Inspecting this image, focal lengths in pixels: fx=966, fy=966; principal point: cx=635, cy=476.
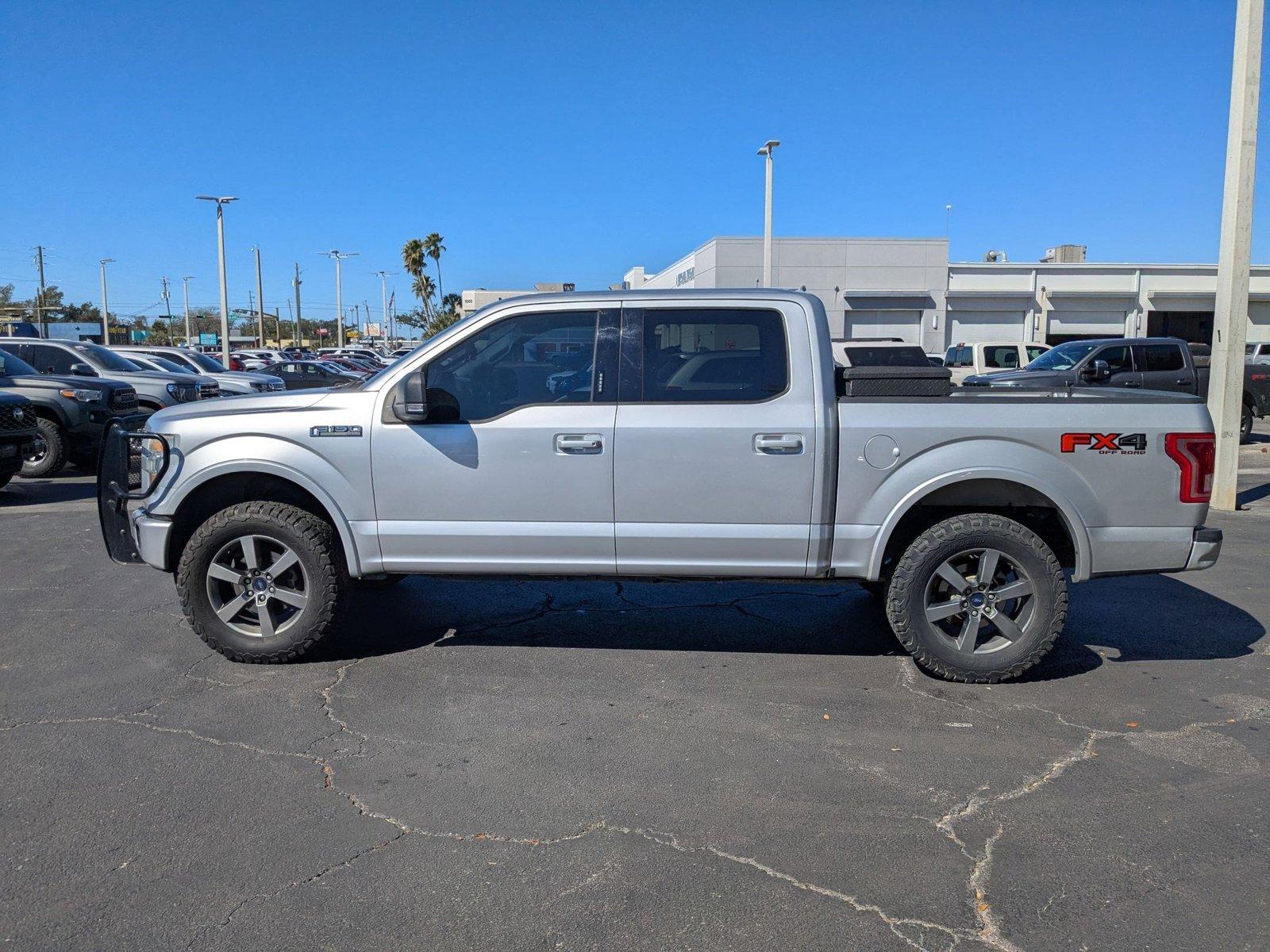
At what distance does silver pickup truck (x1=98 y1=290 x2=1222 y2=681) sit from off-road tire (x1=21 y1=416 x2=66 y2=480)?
8837mm

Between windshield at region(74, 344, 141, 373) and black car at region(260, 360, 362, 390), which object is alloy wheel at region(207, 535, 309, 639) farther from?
black car at region(260, 360, 362, 390)

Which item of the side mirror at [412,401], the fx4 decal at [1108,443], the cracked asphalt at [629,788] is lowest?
the cracked asphalt at [629,788]

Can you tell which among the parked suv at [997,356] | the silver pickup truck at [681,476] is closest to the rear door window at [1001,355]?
the parked suv at [997,356]

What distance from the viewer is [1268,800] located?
3787 millimetres

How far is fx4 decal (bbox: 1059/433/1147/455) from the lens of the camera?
488cm

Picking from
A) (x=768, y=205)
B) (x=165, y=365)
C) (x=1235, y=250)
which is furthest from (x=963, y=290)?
(x=165, y=365)

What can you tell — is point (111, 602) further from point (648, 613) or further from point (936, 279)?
point (936, 279)

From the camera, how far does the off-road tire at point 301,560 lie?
5.18 meters

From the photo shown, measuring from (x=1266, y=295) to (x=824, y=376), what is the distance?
44.6m

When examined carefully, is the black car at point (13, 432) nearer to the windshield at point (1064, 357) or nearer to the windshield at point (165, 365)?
the windshield at point (165, 365)

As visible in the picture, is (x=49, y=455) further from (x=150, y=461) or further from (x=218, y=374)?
(x=150, y=461)

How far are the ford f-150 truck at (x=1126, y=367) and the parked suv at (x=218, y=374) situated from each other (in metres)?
13.5

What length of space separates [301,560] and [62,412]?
9.51m

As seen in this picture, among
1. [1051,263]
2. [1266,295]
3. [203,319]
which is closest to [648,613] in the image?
[1051,263]
